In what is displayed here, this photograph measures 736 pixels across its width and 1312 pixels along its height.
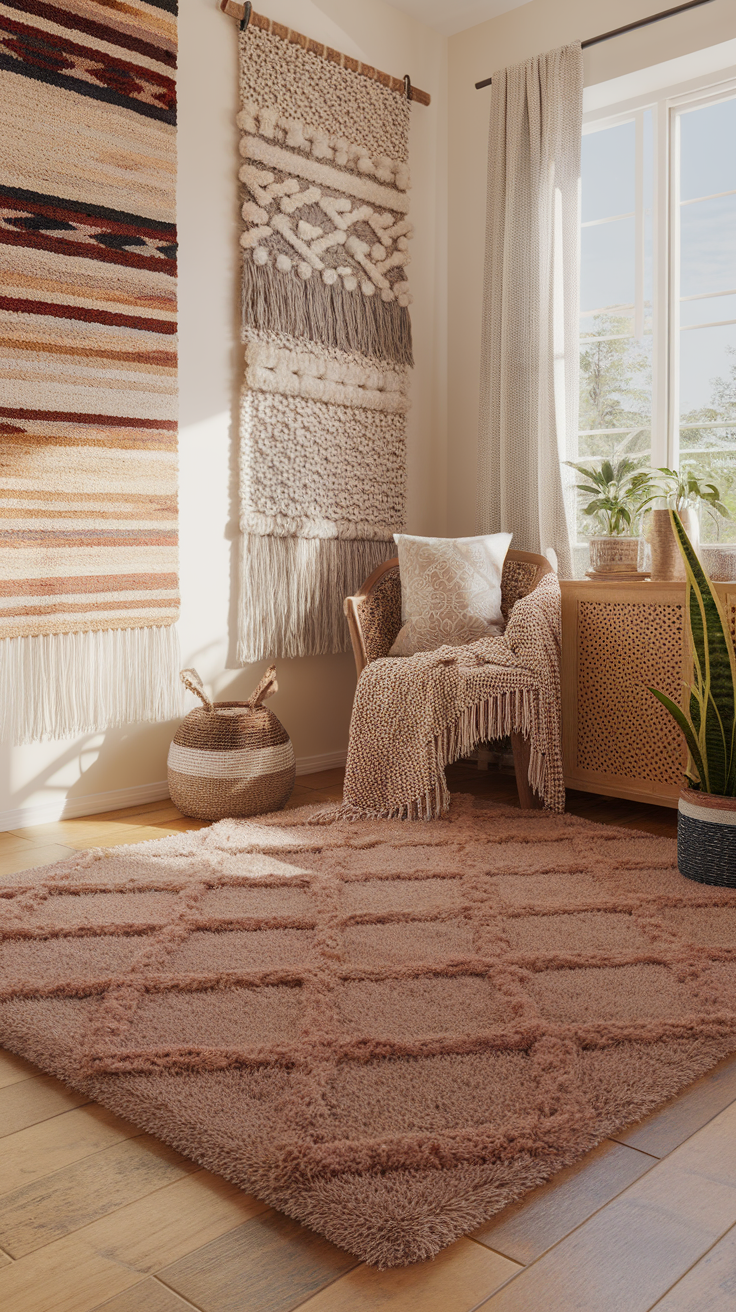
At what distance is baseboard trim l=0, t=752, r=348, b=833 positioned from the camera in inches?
104

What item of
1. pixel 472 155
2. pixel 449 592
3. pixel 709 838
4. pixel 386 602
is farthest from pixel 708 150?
pixel 709 838

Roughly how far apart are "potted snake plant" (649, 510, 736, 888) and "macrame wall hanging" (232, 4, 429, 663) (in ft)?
4.44

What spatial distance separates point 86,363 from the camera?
263cm

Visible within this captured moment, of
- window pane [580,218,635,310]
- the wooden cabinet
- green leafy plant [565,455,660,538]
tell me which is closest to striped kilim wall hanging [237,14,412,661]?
window pane [580,218,635,310]

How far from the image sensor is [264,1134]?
116cm

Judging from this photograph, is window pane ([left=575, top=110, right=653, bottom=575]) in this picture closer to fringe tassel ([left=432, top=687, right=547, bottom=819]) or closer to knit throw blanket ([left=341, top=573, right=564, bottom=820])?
knit throw blanket ([left=341, top=573, right=564, bottom=820])

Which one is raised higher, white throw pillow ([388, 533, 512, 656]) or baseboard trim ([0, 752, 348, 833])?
white throw pillow ([388, 533, 512, 656])

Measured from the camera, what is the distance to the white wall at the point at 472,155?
324cm

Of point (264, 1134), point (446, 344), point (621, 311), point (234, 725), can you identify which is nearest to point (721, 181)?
point (621, 311)

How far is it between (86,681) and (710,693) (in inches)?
62.8

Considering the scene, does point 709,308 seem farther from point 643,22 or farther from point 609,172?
point 643,22

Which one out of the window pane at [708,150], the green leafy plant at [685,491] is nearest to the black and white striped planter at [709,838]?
the green leafy plant at [685,491]

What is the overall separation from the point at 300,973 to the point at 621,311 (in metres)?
2.52

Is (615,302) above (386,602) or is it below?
above
